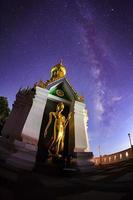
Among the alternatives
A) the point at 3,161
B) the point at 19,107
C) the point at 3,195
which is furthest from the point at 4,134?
the point at 3,195

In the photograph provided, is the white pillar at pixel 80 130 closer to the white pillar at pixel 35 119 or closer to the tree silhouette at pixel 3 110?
the white pillar at pixel 35 119

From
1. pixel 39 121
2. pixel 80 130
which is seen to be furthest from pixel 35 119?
pixel 80 130

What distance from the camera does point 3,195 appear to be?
3467 millimetres

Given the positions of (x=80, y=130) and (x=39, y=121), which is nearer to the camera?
(x=39, y=121)

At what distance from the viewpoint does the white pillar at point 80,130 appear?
11.4m

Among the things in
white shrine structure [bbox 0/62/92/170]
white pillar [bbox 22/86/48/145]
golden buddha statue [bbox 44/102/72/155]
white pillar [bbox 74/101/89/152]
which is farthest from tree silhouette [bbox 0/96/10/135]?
white pillar [bbox 74/101/89/152]

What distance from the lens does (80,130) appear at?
12.4m

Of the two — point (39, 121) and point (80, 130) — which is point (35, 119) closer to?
Result: point (39, 121)

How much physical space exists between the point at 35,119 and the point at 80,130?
392 cm

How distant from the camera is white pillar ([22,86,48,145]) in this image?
31.8 ft

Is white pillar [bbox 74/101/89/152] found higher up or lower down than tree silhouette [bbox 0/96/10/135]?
lower down

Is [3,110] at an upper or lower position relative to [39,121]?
upper

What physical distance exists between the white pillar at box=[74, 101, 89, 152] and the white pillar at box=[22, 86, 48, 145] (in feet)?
10.1

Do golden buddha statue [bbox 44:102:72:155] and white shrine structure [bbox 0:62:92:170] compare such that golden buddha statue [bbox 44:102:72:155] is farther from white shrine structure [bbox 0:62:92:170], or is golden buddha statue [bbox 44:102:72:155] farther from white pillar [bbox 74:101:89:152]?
white pillar [bbox 74:101:89:152]
